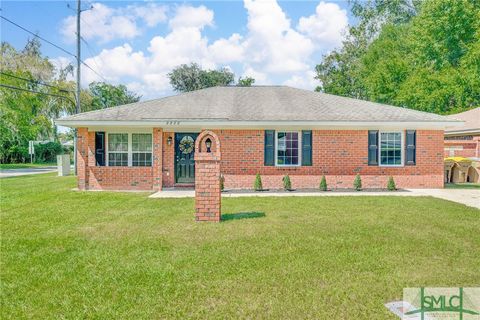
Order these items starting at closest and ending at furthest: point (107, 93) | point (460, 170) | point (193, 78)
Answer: point (460, 170) < point (193, 78) < point (107, 93)

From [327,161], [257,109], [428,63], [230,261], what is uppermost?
[428,63]

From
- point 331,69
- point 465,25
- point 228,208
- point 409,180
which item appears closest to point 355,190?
point 409,180

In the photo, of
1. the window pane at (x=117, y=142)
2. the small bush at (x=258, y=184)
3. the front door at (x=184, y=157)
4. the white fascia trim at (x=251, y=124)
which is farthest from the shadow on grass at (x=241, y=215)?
the window pane at (x=117, y=142)

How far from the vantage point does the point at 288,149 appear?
13.7 m

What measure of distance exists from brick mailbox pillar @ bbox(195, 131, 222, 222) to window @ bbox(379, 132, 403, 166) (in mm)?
8592

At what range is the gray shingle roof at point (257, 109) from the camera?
13.2 meters

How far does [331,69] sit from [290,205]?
109 ft

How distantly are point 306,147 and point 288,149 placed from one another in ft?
2.30

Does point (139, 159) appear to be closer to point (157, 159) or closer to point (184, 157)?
point (157, 159)

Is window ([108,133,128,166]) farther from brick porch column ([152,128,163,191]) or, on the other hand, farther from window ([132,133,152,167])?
brick porch column ([152,128,163,191])

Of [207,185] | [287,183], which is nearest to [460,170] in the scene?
[287,183]

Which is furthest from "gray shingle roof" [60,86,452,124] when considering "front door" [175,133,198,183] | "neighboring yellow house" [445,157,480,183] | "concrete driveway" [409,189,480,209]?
"neighboring yellow house" [445,157,480,183]

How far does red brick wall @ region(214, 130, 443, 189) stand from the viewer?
1351 centimetres

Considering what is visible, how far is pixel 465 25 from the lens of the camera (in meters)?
26.7
